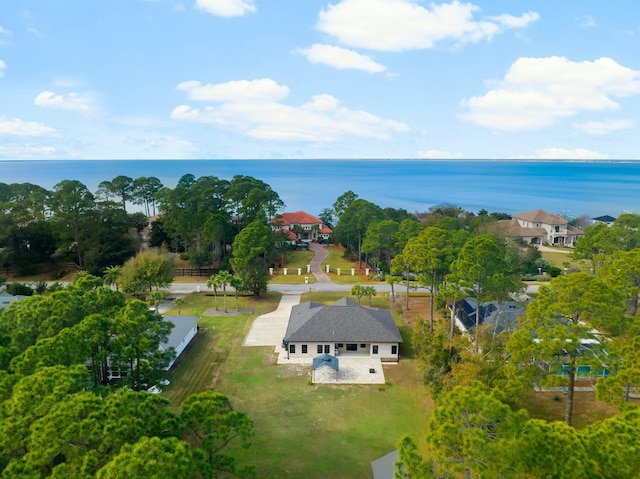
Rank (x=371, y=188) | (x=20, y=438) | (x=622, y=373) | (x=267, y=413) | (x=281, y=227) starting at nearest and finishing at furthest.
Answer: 1. (x=20, y=438)
2. (x=622, y=373)
3. (x=267, y=413)
4. (x=281, y=227)
5. (x=371, y=188)

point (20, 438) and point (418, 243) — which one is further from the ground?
point (418, 243)

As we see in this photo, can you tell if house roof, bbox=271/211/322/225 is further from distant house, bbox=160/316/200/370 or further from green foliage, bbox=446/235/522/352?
green foliage, bbox=446/235/522/352

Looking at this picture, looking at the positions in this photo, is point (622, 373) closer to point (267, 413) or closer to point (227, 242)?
point (267, 413)

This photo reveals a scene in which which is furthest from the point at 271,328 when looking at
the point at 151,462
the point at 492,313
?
the point at 151,462

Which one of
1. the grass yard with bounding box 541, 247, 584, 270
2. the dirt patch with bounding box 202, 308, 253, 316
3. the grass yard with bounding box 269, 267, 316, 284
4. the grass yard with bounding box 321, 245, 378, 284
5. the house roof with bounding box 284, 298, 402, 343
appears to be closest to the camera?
the house roof with bounding box 284, 298, 402, 343

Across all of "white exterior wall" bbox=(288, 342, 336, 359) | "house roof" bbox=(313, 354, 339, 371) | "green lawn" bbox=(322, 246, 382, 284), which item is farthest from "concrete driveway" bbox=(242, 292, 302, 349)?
"green lawn" bbox=(322, 246, 382, 284)

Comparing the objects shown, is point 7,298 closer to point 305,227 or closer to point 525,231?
point 305,227

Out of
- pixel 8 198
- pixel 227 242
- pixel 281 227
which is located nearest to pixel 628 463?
pixel 227 242
